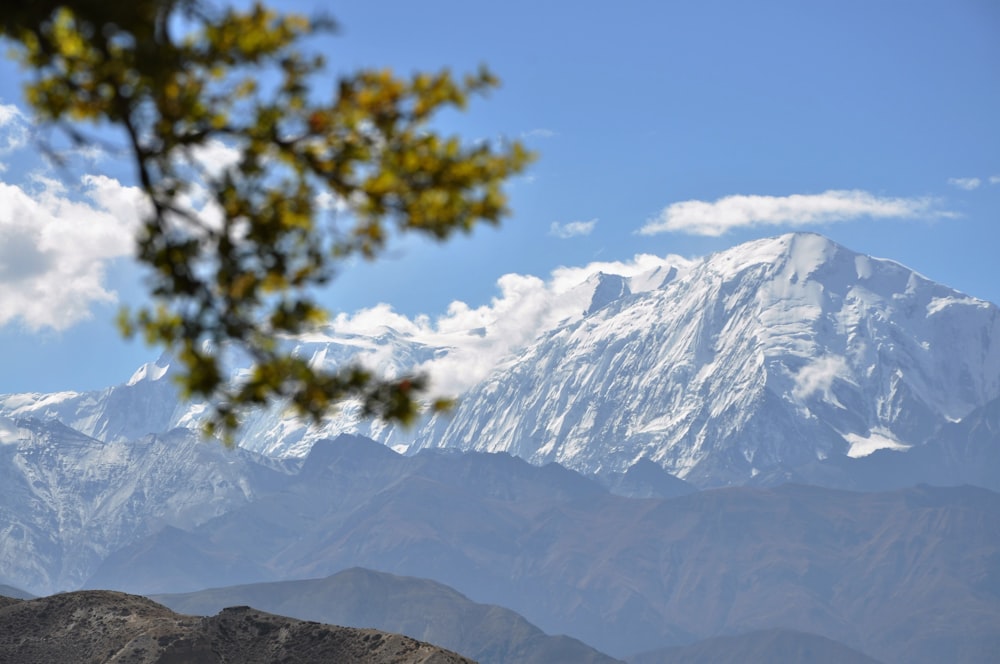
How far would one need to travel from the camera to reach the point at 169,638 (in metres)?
103

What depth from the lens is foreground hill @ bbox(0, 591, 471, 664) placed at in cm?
10150

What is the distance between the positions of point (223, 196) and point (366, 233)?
1540 millimetres

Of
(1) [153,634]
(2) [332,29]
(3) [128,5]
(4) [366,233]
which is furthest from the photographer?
(1) [153,634]

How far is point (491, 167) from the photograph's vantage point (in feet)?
47.9

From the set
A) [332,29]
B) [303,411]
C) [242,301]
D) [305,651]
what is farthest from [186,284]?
[305,651]

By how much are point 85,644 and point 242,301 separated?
97986 millimetres

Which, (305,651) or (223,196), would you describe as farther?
(305,651)

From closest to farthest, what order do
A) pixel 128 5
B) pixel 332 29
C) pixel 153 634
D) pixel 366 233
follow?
pixel 128 5 → pixel 332 29 → pixel 366 233 → pixel 153 634

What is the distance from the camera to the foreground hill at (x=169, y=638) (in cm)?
10150

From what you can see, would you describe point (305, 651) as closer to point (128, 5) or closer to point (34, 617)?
point (34, 617)

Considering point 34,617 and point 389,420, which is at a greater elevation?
point 34,617

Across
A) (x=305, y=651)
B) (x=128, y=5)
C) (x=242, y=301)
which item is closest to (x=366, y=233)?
(x=242, y=301)

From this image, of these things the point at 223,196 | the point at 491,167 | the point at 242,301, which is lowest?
the point at 242,301

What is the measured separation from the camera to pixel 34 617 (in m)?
109
